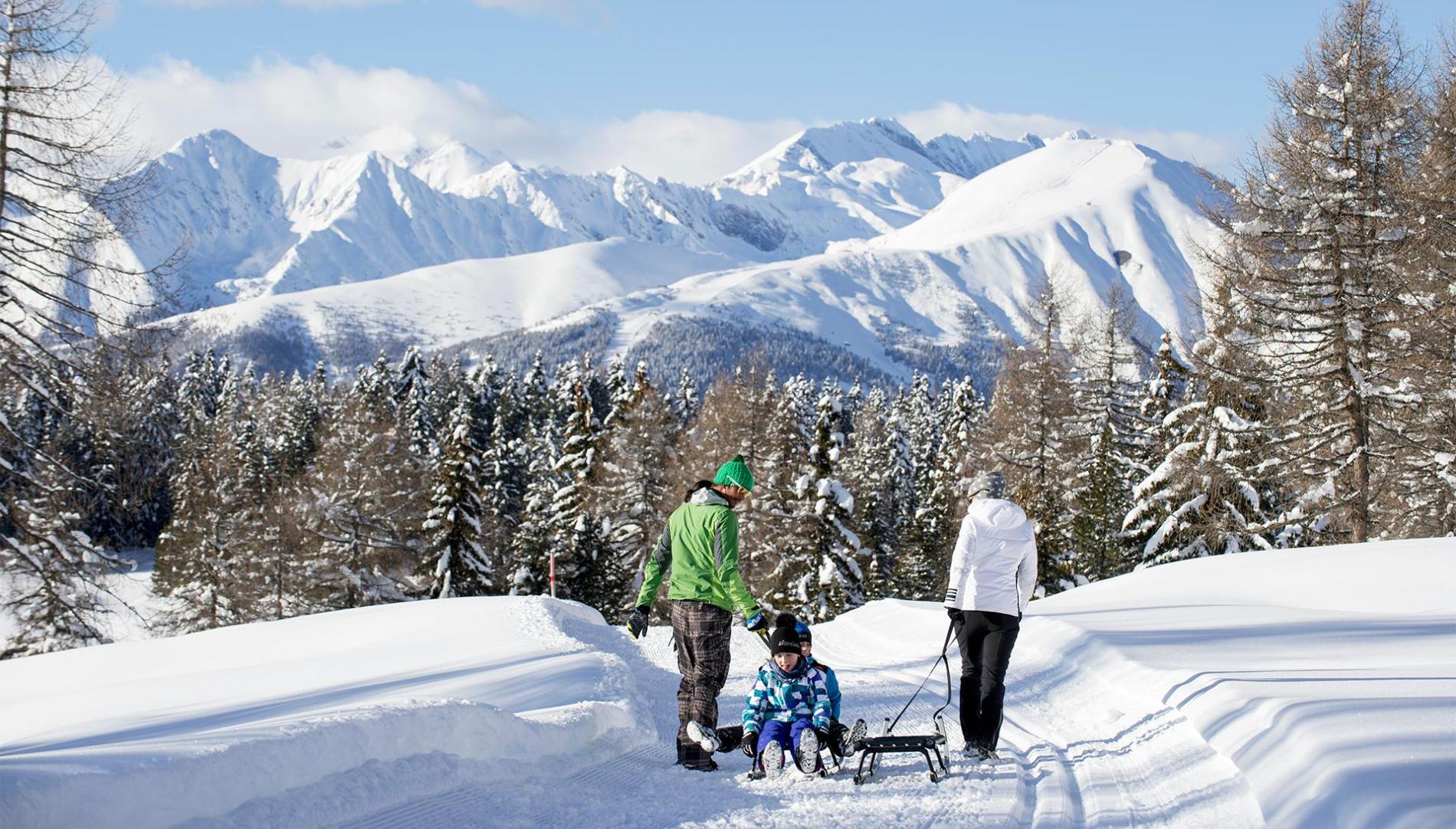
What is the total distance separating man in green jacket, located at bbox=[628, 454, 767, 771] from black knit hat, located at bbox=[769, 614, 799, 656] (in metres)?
0.36

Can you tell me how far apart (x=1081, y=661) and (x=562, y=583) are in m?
29.1

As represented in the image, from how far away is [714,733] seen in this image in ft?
23.3

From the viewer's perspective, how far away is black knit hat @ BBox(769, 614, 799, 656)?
6.88 metres

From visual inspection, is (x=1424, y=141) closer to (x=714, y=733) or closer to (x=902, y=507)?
(x=714, y=733)

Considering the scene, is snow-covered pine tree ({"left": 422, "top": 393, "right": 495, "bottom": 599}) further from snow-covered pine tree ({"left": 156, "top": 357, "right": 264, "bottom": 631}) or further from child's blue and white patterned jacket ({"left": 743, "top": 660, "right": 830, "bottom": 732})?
child's blue and white patterned jacket ({"left": 743, "top": 660, "right": 830, "bottom": 732})

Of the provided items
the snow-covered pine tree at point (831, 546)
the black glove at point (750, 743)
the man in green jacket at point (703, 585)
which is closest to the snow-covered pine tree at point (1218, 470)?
the snow-covered pine tree at point (831, 546)

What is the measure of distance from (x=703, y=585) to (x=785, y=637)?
798 millimetres

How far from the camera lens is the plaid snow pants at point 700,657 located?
7.36 metres

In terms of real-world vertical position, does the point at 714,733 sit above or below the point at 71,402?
below

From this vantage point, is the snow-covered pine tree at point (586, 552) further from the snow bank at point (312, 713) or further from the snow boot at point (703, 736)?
the snow boot at point (703, 736)

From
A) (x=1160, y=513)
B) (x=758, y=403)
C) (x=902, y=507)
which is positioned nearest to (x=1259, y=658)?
(x=1160, y=513)

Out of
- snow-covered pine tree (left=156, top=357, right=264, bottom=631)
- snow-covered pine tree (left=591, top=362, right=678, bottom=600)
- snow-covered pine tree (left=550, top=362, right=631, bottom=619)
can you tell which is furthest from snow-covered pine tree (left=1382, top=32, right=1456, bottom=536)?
snow-covered pine tree (left=156, top=357, right=264, bottom=631)

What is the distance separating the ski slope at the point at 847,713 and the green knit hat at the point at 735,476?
1978 millimetres

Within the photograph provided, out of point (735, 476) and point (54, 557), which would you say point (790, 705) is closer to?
point (735, 476)
